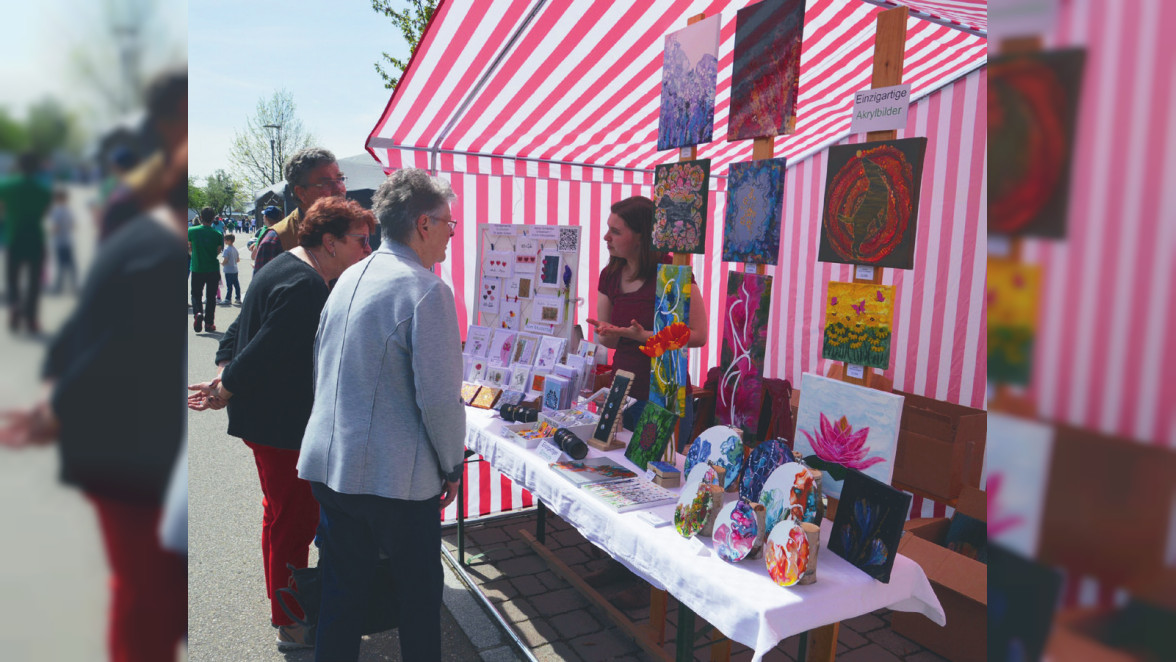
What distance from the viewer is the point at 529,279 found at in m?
3.28

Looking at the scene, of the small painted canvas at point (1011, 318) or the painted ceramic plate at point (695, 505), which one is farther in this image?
the painted ceramic plate at point (695, 505)

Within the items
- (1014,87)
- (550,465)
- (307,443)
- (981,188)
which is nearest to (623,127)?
(981,188)

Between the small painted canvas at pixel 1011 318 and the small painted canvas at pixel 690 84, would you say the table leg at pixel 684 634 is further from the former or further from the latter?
the small painted canvas at pixel 1011 318

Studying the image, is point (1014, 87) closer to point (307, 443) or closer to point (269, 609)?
point (307, 443)

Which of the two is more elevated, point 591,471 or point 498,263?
point 498,263

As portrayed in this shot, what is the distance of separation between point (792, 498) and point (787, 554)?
0.56ft

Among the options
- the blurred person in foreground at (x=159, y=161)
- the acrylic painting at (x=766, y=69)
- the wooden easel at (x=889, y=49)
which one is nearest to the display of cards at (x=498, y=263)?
the acrylic painting at (x=766, y=69)

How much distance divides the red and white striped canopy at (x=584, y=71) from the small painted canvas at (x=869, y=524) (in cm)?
182

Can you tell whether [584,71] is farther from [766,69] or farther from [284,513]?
[284,513]

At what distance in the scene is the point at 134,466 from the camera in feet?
0.80

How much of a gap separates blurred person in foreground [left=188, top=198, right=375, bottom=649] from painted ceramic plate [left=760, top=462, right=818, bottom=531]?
1.68m

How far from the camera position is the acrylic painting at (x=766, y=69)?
2104mm

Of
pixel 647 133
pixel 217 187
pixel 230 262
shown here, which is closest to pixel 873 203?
pixel 217 187

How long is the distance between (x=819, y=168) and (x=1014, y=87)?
4995mm
